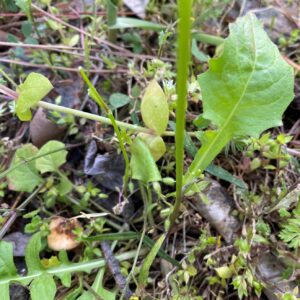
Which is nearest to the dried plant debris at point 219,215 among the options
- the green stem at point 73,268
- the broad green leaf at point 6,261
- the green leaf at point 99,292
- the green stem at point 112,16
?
the green stem at point 73,268

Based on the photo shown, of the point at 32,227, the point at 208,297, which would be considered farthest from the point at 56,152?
the point at 208,297

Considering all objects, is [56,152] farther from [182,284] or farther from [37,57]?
[182,284]

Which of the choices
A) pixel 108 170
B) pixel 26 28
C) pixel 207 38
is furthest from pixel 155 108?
pixel 26 28

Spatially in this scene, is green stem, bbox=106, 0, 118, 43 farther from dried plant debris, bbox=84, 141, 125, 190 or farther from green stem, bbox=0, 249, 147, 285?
green stem, bbox=0, 249, 147, 285

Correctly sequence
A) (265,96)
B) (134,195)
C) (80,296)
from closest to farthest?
1. (265,96)
2. (80,296)
3. (134,195)

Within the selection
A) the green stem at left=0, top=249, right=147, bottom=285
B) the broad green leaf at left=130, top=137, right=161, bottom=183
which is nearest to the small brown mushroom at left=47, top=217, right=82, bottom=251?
the green stem at left=0, top=249, right=147, bottom=285

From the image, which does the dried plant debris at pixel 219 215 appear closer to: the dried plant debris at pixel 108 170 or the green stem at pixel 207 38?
the dried plant debris at pixel 108 170
